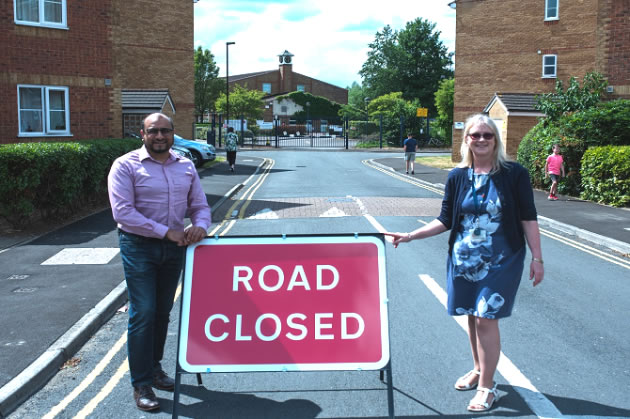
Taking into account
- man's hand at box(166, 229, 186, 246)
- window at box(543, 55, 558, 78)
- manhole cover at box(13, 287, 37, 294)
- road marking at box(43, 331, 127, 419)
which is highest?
window at box(543, 55, 558, 78)

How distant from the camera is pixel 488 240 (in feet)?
14.1

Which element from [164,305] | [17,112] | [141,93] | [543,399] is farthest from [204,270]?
[141,93]

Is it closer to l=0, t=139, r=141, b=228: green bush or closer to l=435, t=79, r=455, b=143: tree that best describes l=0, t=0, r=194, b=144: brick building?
l=0, t=139, r=141, b=228: green bush

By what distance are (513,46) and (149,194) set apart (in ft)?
120

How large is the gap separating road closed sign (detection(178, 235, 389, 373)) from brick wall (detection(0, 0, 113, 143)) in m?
15.4

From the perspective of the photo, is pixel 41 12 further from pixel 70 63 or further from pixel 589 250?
pixel 589 250

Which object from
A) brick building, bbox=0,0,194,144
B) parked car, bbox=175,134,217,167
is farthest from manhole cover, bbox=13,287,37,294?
parked car, bbox=175,134,217,167

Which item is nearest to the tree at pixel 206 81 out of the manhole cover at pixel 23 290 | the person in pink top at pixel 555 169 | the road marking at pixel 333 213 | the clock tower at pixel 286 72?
the clock tower at pixel 286 72

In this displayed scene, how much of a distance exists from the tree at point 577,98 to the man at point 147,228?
21.1m

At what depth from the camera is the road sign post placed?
4320 millimetres

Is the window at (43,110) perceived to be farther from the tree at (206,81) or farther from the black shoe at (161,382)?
the tree at (206,81)

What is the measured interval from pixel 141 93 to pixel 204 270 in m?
31.0

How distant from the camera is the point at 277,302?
4.45 metres

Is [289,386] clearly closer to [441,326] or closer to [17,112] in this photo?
[441,326]
